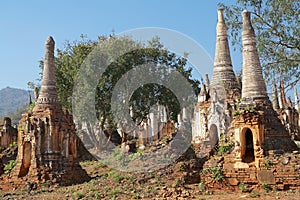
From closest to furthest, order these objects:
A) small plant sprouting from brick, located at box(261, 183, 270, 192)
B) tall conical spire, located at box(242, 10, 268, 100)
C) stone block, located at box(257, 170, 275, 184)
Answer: small plant sprouting from brick, located at box(261, 183, 270, 192)
stone block, located at box(257, 170, 275, 184)
tall conical spire, located at box(242, 10, 268, 100)

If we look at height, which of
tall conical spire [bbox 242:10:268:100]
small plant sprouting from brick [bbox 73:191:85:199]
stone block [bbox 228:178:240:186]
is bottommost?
small plant sprouting from brick [bbox 73:191:85:199]

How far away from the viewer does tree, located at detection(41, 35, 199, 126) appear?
2772cm

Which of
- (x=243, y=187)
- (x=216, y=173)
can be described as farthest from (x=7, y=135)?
(x=243, y=187)

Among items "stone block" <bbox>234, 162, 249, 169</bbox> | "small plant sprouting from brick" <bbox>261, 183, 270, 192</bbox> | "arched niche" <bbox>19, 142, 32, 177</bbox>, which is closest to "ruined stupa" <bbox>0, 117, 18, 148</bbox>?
"arched niche" <bbox>19, 142, 32, 177</bbox>

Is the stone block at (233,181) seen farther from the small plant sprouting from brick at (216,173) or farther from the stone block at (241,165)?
the stone block at (241,165)

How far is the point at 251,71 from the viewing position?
47.2 feet

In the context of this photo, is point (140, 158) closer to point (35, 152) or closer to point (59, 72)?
point (35, 152)

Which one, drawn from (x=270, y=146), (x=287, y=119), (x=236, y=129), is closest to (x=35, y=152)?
(x=236, y=129)

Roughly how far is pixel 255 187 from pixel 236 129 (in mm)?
2108

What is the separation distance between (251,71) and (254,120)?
207 centimetres

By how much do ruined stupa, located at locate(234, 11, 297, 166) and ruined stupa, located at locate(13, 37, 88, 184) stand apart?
739 cm

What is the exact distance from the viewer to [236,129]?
13547mm

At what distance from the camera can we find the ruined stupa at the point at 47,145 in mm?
16594

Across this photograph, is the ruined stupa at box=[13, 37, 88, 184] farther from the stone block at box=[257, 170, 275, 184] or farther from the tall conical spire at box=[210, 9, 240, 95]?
the tall conical spire at box=[210, 9, 240, 95]
